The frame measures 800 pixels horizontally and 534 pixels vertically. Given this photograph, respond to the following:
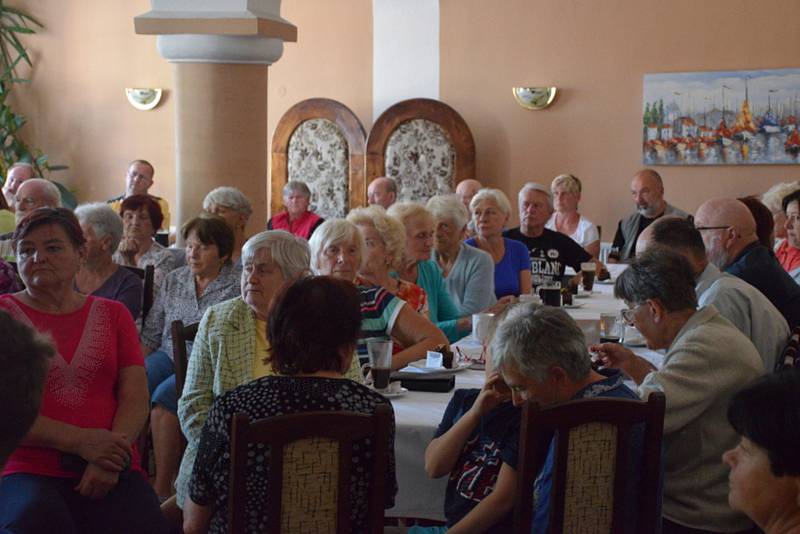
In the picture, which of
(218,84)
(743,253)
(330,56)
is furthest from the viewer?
(330,56)

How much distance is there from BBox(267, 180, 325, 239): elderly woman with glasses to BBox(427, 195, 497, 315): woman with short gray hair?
2.84 m

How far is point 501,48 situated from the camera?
30.0 feet

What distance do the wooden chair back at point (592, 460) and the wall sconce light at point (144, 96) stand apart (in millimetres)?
8409

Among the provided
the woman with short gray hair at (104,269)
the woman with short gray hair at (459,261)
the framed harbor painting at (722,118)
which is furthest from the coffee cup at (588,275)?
the framed harbor painting at (722,118)

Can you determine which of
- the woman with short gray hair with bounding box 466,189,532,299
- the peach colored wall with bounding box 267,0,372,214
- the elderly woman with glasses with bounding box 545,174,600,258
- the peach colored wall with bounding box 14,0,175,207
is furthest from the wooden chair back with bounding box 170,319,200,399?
the peach colored wall with bounding box 14,0,175,207

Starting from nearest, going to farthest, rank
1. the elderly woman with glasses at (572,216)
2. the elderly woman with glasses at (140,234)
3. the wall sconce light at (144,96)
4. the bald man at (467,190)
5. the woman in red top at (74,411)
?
the woman in red top at (74,411)
the elderly woman with glasses at (140,234)
the bald man at (467,190)
the elderly woman with glasses at (572,216)
the wall sconce light at (144,96)

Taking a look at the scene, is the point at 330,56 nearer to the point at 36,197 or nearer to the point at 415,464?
the point at 36,197

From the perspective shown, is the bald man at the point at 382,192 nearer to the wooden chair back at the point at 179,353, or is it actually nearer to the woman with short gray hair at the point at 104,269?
the woman with short gray hair at the point at 104,269

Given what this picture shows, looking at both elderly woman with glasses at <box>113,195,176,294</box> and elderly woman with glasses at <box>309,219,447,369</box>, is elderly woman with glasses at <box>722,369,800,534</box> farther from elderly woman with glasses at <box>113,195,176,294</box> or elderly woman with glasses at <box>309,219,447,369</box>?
elderly woman with glasses at <box>113,195,176,294</box>

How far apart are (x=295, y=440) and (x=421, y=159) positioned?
699 centimetres

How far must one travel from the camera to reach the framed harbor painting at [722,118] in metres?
8.29

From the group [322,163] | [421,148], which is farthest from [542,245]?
[322,163]

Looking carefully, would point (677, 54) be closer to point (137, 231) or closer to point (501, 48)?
point (501, 48)

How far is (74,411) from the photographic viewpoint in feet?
10.4
